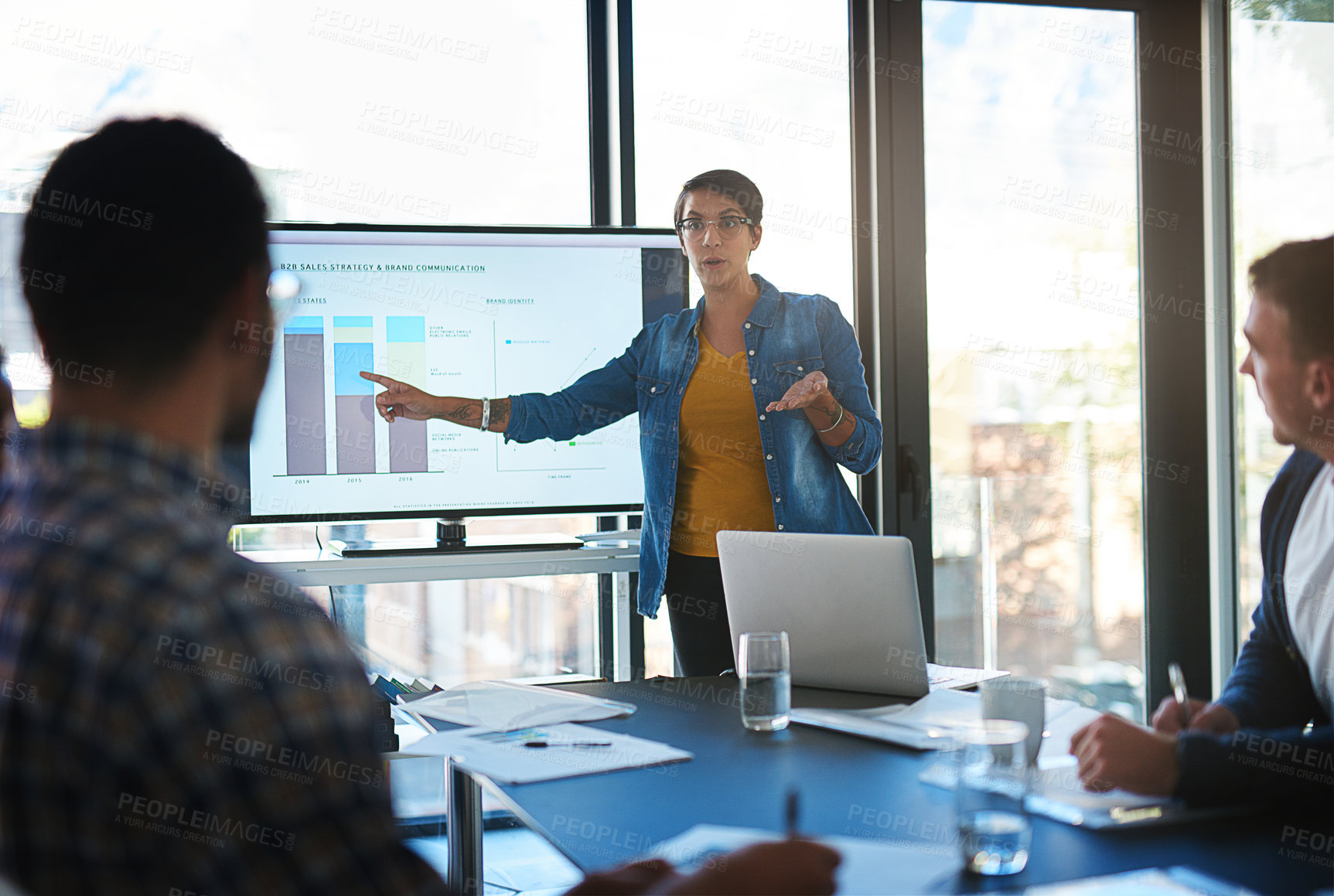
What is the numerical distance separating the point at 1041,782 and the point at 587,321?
85.9 inches

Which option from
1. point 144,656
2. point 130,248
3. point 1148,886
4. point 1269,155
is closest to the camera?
point 144,656

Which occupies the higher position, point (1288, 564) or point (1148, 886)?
point (1288, 564)

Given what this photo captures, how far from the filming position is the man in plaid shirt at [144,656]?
66 cm

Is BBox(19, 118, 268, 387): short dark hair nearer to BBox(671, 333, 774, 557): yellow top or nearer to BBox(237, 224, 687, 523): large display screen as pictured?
BBox(671, 333, 774, 557): yellow top

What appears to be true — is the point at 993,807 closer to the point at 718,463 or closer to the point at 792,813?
the point at 792,813

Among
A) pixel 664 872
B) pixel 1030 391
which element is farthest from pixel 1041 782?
pixel 1030 391

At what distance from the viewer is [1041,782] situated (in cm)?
133

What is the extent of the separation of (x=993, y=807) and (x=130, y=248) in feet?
2.91

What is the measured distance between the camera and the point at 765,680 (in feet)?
5.43

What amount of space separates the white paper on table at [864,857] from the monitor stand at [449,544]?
1.98 m

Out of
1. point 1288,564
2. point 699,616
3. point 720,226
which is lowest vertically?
point 699,616

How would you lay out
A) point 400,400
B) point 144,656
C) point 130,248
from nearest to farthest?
point 144,656, point 130,248, point 400,400

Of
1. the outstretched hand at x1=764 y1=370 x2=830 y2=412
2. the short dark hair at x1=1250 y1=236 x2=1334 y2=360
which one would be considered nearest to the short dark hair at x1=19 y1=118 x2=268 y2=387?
the short dark hair at x1=1250 y1=236 x2=1334 y2=360

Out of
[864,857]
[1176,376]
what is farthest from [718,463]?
[1176,376]
